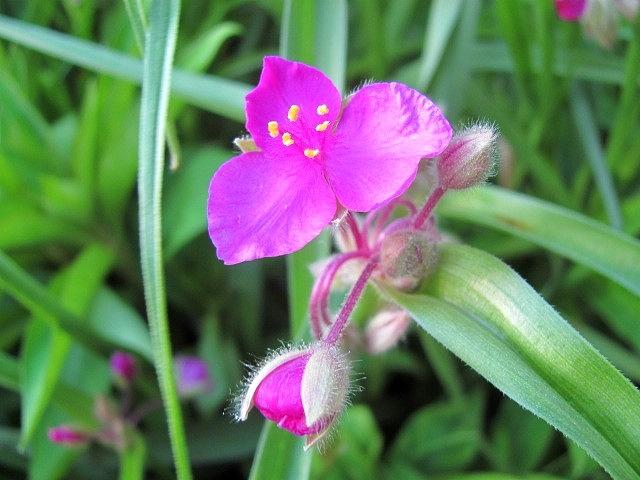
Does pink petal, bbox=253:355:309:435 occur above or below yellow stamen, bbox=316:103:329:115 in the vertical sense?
below

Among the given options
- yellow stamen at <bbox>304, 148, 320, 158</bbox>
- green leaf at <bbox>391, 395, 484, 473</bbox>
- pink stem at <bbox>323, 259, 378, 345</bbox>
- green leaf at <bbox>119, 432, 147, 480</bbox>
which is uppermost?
yellow stamen at <bbox>304, 148, 320, 158</bbox>

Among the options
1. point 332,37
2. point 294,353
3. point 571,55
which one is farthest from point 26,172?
point 571,55

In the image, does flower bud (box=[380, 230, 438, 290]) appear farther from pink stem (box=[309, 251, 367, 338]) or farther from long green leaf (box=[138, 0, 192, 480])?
long green leaf (box=[138, 0, 192, 480])

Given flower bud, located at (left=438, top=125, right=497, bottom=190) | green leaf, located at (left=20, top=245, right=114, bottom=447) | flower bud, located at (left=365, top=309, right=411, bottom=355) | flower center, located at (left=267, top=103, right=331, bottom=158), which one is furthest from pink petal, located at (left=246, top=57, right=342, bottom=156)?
green leaf, located at (left=20, top=245, right=114, bottom=447)

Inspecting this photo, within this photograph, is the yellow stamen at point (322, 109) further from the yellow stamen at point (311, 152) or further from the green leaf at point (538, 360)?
the green leaf at point (538, 360)

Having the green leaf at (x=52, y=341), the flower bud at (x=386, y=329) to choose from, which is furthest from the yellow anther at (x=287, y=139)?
the green leaf at (x=52, y=341)

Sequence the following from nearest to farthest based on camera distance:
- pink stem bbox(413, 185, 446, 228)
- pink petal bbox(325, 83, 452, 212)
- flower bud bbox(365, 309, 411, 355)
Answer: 1. pink petal bbox(325, 83, 452, 212)
2. pink stem bbox(413, 185, 446, 228)
3. flower bud bbox(365, 309, 411, 355)
